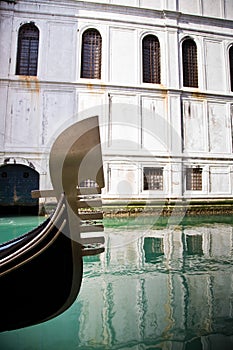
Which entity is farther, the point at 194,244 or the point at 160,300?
the point at 194,244

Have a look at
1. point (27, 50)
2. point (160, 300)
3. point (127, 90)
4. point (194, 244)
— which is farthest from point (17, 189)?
point (160, 300)

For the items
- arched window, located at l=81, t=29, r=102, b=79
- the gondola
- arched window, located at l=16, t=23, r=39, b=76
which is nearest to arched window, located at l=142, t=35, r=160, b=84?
arched window, located at l=81, t=29, r=102, b=79

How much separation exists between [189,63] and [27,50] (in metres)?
5.93

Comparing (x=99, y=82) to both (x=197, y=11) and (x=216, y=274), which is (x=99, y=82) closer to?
(x=197, y=11)

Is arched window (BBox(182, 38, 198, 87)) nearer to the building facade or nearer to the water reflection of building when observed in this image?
the building facade

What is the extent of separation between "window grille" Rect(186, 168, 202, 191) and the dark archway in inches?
207

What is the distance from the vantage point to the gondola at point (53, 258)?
144 cm

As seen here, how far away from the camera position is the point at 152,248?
4355 mm

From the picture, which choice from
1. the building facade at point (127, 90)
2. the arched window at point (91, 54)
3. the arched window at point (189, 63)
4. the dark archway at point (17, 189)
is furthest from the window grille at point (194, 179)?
the dark archway at point (17, 189)

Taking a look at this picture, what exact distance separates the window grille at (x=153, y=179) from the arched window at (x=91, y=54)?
149 inches

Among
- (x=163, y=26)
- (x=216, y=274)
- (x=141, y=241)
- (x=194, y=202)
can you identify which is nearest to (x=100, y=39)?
(x=163, y=26)

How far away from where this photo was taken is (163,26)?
988cm

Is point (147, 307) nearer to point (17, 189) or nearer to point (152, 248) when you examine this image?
point (152, 248)

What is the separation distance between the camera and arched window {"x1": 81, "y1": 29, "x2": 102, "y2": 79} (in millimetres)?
9359
